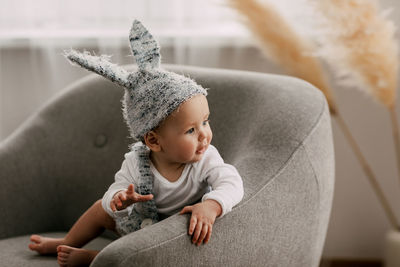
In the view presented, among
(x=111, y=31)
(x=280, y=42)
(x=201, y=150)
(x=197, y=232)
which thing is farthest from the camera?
(x=111, y=31)

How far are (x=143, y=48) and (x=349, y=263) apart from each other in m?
1.45

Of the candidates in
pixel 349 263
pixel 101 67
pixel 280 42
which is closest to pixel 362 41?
pixel 280 42

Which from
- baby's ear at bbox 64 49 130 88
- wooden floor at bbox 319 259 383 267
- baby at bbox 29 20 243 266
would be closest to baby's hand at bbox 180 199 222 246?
baby at bbox 29 20 243 266

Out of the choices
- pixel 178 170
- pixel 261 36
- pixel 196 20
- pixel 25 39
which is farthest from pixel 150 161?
pixel 25 39

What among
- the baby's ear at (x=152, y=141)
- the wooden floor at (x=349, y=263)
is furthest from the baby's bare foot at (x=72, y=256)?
the wooden floor at (x=349, y=263)

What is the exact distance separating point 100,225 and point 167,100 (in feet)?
1.30

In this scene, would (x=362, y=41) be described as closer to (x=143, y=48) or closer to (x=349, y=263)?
(x=143, y=48)

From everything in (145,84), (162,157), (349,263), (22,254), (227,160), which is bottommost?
(349,263)

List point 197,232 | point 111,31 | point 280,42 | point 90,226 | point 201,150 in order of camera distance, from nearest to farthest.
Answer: point 197,232, point 201,150, point 90,226, point 280,42, point 111,31

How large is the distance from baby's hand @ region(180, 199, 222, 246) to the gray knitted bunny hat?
19 cm

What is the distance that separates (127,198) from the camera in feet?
3.62

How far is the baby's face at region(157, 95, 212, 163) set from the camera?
1.13 metres

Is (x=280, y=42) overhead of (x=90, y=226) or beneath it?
overhead

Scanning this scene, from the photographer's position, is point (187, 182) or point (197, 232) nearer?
point (197, 232)
